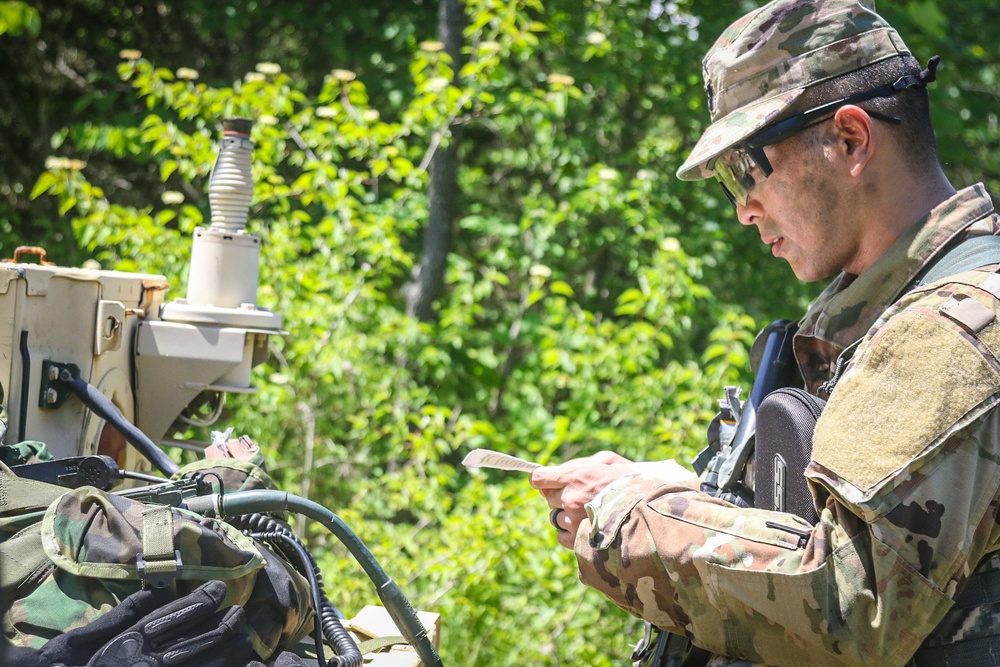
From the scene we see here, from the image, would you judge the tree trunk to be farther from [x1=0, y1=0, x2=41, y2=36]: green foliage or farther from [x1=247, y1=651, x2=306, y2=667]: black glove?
[x1=247, y1=651, x2=306, y2=667]: black glove

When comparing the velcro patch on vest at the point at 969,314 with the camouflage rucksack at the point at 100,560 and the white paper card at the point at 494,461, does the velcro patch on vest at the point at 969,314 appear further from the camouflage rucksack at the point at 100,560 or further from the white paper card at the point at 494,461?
the camouflage rucksack at the point at 100,560

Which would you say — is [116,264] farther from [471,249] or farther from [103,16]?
[103,16]

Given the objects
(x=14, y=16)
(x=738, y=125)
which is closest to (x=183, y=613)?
(x=738, y=125)

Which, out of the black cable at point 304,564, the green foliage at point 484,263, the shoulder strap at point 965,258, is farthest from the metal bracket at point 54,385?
the green foliage at point 484,263

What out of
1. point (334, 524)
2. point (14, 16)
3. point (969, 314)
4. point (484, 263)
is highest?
point (14, 16)

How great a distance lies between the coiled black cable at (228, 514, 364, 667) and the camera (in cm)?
192

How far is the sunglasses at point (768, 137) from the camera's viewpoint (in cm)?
166

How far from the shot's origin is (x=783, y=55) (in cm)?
173

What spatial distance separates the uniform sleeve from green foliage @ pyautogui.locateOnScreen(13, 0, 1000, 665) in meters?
2.58

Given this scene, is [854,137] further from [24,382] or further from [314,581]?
[24,382]

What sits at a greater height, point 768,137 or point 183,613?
point 768,137

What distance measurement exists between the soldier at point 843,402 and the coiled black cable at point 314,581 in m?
0.50

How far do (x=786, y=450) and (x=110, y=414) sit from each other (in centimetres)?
154

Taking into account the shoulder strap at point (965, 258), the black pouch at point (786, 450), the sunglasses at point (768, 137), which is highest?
the sunglasses at point (768, 137)
